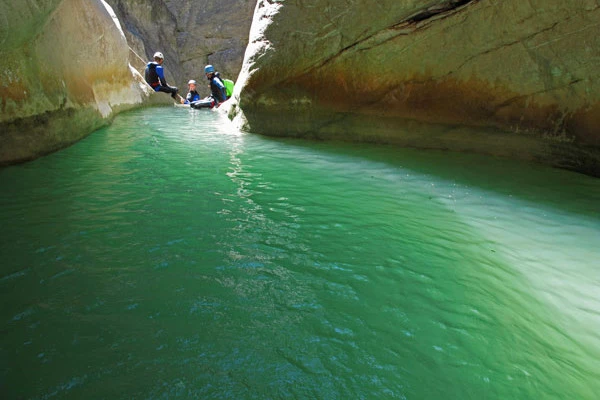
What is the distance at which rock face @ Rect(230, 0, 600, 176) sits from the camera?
15.8 ft

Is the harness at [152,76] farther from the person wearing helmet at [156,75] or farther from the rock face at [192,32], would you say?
the rock face at [192,32]

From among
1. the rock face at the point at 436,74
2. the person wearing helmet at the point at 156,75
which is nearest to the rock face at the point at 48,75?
the rock face at the point at 436,74

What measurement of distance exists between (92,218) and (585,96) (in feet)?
17.9

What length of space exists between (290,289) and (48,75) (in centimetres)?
485

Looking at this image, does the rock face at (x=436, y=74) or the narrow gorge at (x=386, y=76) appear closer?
the narrow gorge at (x=386, y=76)

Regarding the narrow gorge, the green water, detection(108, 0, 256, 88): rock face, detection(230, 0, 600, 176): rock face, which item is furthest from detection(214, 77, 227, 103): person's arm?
the green water

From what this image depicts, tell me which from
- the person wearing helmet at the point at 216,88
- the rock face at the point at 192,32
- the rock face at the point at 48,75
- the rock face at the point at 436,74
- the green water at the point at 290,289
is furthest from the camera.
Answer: the rock face at the point at 192,32

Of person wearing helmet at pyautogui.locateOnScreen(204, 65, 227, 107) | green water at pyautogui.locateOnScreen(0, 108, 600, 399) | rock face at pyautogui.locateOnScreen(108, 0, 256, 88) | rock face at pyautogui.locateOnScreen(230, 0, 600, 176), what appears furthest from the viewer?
rock face at pyautogui.locateOnScreen(108, 0, 256, 88)

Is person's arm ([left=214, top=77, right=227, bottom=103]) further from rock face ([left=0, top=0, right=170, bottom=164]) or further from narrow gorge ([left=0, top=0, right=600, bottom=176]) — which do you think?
narrow gorge ([left=0, top=0, right=600, bottom=176])

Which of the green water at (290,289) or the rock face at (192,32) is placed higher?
the rock face at (192,32)

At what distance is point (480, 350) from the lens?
168 centimetres

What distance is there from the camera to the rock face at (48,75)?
415 centimetres

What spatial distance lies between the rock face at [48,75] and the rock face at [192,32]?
14519 millimetres

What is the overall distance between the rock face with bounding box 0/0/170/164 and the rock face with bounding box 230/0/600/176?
2.71m
